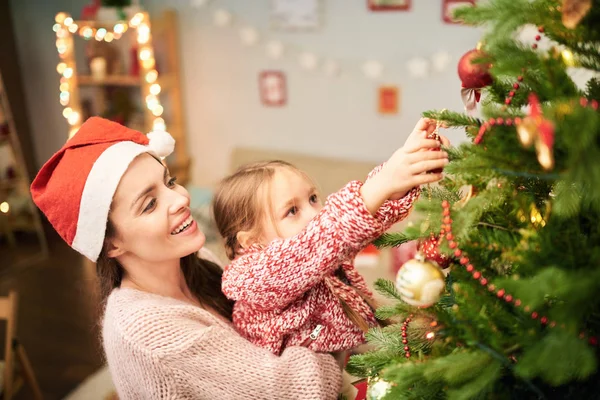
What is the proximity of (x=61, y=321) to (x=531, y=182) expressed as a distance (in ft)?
10.4

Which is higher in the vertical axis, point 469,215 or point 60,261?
point 469,215

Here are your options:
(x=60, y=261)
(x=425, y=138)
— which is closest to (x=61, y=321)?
(x=60, y=261)

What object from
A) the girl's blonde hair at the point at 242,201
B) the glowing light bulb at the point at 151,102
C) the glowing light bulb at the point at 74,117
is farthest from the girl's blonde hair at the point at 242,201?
the glowing light bulb at the point at 74,117

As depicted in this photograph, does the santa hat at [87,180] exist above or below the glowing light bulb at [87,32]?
below

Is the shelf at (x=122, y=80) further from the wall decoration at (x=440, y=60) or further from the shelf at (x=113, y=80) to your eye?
the wall decoration at (x=440, y=60)

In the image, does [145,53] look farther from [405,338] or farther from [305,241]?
[405,338]

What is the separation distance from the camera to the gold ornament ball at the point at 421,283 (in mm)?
736

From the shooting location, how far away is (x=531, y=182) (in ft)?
2.65

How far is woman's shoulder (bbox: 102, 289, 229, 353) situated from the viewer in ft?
3.54

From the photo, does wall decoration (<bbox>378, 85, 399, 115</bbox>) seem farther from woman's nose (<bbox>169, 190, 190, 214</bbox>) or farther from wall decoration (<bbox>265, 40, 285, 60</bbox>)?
woman's nose (<bbox>169, 190, 190, 214</bbox>)

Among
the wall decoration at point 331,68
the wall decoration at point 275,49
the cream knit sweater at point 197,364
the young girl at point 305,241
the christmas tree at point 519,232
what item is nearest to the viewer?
the christmas tree at point 519,232

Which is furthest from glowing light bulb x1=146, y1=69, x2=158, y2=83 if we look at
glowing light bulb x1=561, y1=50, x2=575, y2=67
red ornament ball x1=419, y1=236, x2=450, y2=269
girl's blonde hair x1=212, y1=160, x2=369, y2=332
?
glowing light bulb x1=561, y1=50, x2=575, y2=67

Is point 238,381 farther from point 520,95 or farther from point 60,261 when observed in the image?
point 60,261

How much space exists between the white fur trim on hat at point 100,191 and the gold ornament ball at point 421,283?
70 cm
